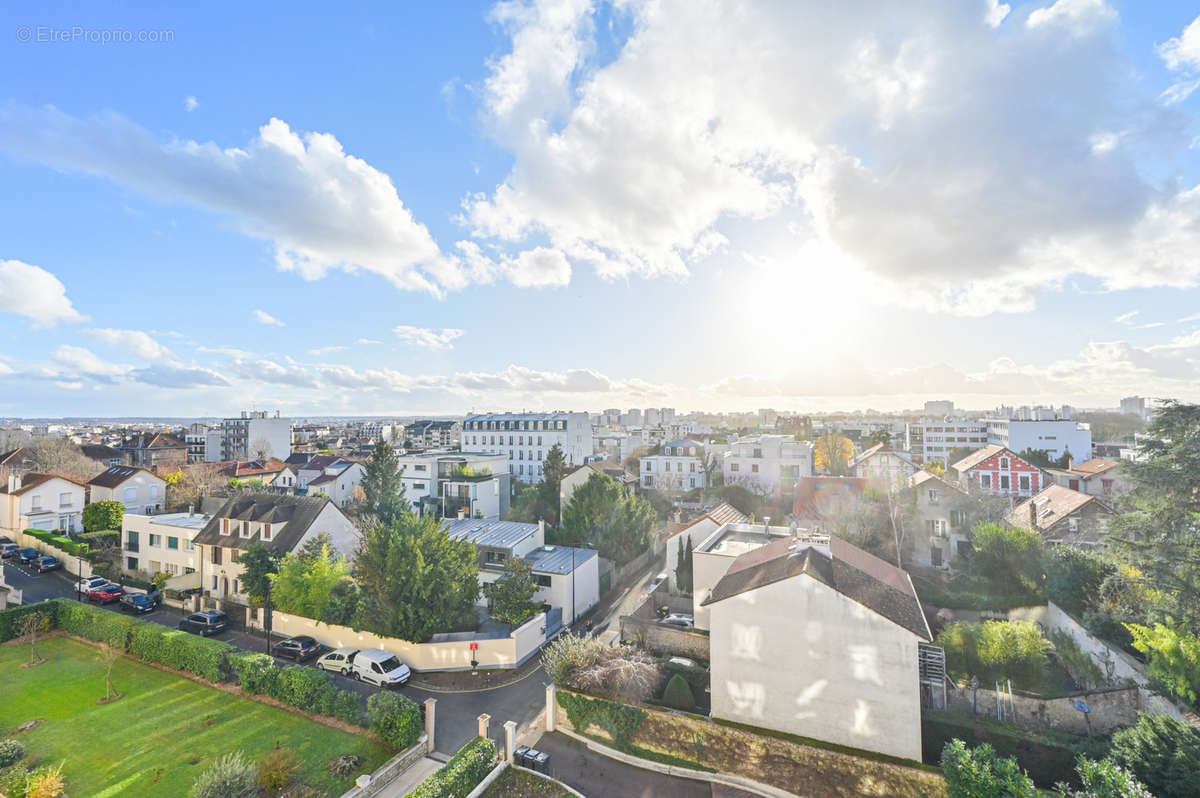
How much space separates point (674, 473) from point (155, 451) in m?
85.2

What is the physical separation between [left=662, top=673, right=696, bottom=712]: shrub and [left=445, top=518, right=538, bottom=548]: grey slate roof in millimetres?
12478

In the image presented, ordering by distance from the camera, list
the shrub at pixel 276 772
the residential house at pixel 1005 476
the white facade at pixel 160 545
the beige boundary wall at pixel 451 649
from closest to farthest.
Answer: the shrub at pixel 276 772
the beige boundary wall at pixel 451 649
the white facade at pixel 160 545
the residential house at pixel 1005 476

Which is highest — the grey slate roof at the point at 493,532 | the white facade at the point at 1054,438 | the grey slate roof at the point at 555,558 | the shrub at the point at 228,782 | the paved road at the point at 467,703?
the white facade at the point at 1054,438

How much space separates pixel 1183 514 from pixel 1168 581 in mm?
2586

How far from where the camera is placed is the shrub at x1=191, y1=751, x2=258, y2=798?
1275 cm

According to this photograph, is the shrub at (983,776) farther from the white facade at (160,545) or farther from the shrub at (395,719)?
the white facade at (160,545)

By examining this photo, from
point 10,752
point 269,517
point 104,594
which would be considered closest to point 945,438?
point 269,517

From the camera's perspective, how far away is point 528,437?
71.4 meters

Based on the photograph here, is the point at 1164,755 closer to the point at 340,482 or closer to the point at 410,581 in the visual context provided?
the point at 410,581

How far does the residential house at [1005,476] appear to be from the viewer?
147 ft

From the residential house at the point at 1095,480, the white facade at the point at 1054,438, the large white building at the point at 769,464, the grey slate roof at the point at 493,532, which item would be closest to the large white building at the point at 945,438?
the white facade at the point at 1054,438

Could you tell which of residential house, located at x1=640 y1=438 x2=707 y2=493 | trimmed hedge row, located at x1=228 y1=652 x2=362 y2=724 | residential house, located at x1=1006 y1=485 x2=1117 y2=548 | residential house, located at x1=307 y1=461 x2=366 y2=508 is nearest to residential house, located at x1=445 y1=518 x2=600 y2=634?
trimmed hedge row, located at x1=228 y1=652 x2=362 y2=724

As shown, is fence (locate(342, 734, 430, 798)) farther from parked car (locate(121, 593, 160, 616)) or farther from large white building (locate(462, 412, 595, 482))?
large white building (locate(462, 412, 595, 482))

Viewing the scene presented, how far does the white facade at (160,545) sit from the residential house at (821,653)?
108 feet
